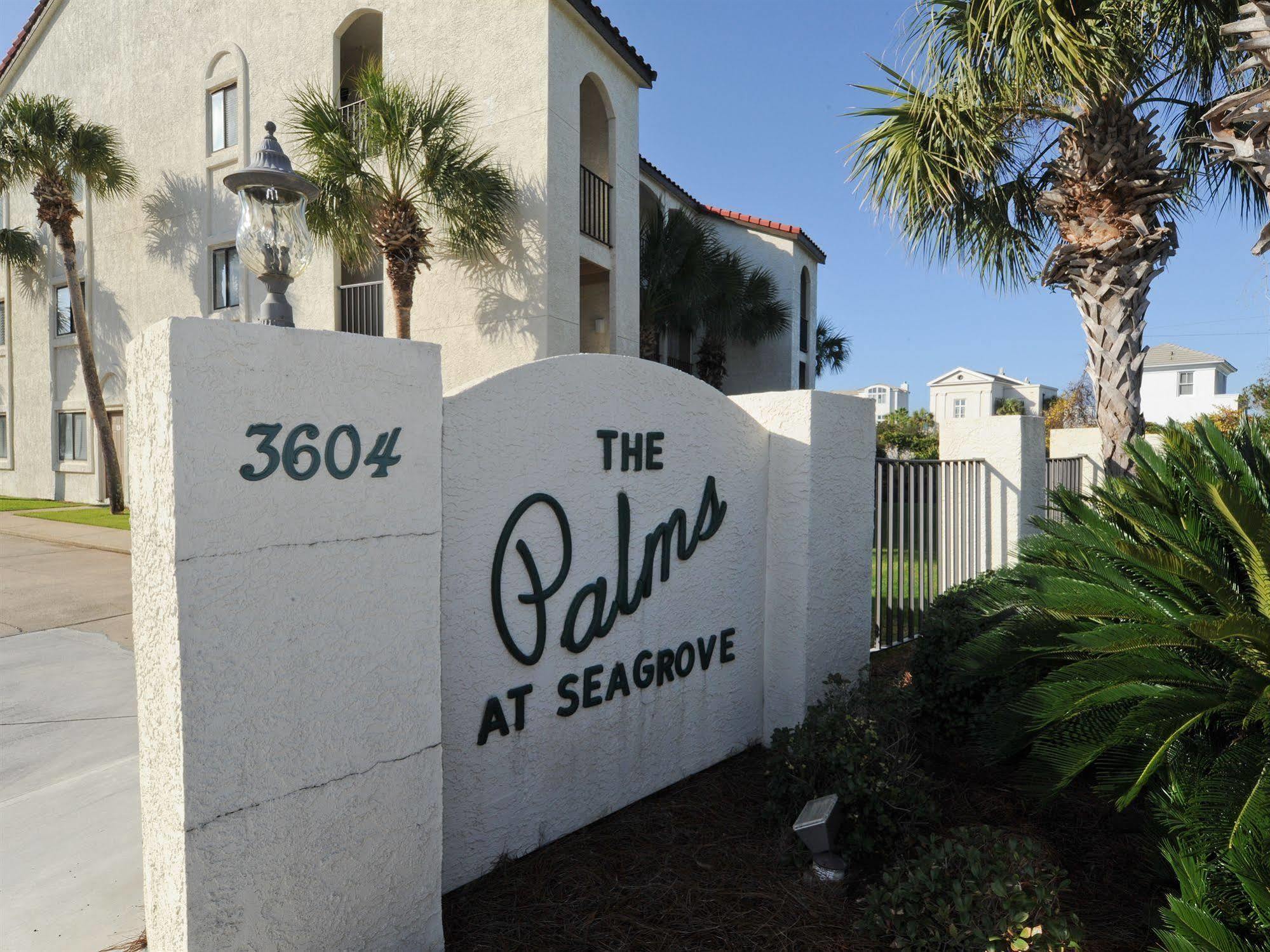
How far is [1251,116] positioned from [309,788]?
717cm

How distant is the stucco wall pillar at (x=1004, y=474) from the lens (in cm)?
720

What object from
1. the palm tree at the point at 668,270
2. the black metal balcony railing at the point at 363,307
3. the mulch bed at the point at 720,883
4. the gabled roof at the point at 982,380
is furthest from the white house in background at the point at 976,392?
the mulch bed at the point at 720,883

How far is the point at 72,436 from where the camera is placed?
800 inches

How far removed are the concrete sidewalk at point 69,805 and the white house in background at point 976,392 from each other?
58.8 meters

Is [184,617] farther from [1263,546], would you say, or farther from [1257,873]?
[1263,546]

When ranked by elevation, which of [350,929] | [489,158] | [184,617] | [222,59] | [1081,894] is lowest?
[1081,894]

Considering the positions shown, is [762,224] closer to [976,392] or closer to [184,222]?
[184,222]

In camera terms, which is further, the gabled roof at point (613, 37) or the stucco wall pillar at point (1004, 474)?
the gabled roof at point (613, 37)

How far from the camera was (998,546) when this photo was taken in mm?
7398

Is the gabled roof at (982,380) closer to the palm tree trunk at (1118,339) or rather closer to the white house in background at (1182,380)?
the white house in background at (1182,380)

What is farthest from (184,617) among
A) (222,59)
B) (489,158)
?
(222,59)

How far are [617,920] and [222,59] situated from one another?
18563 mm

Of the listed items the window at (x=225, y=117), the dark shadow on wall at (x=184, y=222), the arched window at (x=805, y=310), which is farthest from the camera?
the arched window at (x=805, y=310)

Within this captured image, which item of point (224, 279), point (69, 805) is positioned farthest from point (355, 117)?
point (69, 805)
